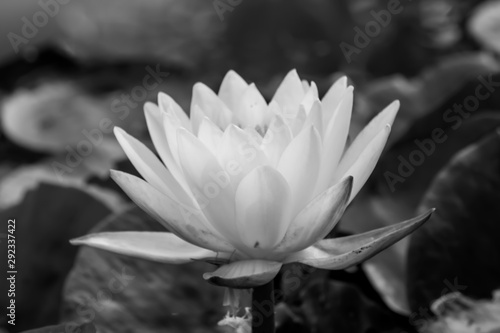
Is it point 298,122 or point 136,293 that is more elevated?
point 298,122

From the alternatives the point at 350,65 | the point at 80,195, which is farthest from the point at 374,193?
the point at 350,65

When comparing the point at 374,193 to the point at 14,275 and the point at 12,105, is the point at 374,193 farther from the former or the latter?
the point at 12,105

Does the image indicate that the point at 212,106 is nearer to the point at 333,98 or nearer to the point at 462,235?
the point at 333,98

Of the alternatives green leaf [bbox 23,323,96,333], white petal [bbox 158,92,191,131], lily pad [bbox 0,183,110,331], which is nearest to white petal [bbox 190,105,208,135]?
white petal [bbox 158,92,191,131]

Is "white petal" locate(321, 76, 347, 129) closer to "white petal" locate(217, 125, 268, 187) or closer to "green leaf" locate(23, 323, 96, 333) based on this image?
"white petal" locate(217, 125, 268, 187)

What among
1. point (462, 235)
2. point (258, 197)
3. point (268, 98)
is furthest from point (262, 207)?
point (268, 98)

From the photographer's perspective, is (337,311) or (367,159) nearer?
(367,159)

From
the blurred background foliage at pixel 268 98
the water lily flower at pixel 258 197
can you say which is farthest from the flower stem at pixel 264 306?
the blurred background foliage at pixel 268 98
